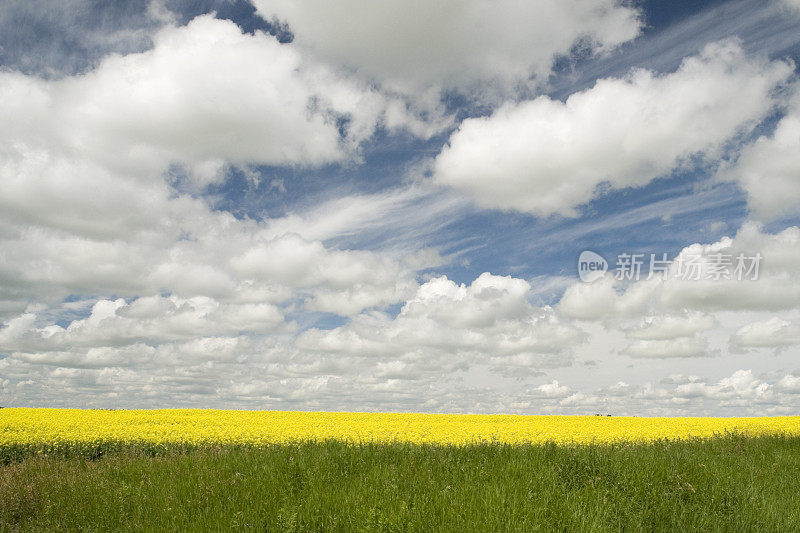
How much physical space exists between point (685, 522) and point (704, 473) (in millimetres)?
2436

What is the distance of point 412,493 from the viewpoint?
6.79 m

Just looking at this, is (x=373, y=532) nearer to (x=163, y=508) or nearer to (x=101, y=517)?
(x=163, y=508)

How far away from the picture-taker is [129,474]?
906cm

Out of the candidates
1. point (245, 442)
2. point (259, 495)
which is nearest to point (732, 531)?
point (259, 495)

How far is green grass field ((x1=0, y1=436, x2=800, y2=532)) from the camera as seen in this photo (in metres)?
5.98

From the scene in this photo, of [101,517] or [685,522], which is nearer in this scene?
[685,522]

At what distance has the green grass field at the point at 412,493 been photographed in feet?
19.6

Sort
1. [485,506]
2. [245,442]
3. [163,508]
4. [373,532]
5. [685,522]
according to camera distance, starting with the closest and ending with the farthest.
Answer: [373,532] → [485,506] → [685,522] → [163,508] → [245,442]

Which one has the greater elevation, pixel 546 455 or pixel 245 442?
pixel 546 455

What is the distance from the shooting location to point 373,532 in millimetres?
5512

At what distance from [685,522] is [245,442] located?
15060mm

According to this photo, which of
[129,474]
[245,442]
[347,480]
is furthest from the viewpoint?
[245,442]

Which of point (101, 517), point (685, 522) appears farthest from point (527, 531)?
point (101, 517)

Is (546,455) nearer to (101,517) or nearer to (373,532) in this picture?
(373,532)
